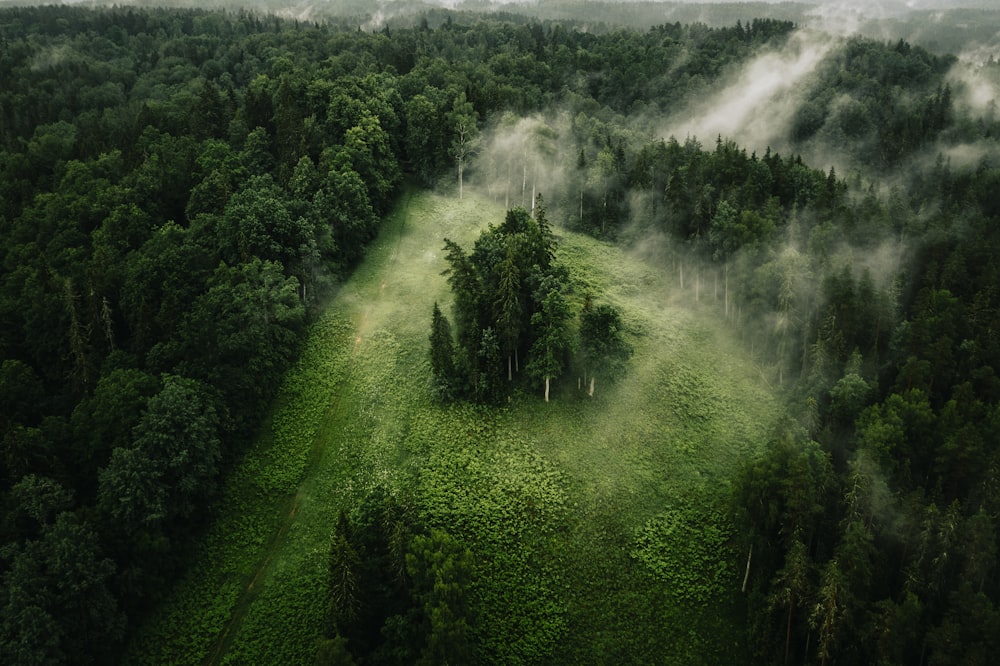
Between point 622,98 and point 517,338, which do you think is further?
point 622,98

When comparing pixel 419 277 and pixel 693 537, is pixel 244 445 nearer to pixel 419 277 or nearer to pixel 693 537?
pixel 419 277

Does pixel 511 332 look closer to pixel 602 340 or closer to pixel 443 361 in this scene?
pixel 443 361

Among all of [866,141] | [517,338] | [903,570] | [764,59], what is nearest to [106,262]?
[517,338]

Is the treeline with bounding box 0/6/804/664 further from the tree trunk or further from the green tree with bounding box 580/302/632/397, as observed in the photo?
the tree trunk

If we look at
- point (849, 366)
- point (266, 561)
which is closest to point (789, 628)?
point (849, 366)

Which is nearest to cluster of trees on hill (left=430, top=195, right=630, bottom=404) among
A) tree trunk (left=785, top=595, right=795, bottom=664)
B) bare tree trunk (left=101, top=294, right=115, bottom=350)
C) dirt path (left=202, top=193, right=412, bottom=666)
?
dirt path (left=202, top=193, right=412, bottom=666)

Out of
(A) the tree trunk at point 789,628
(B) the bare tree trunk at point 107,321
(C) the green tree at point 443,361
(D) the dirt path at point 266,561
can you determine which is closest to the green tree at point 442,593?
(D) the dirt path at point 266,561
